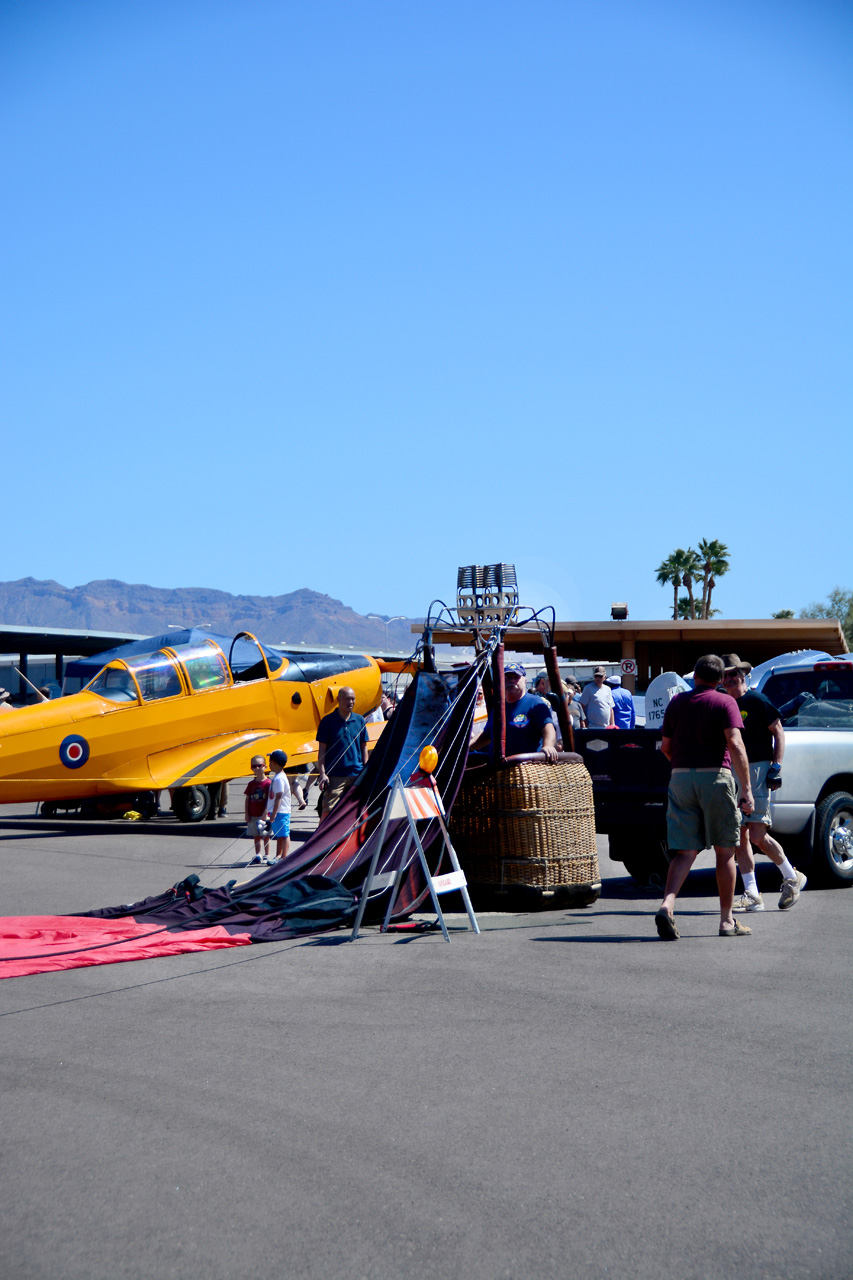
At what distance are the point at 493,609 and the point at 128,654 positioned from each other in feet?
17.3

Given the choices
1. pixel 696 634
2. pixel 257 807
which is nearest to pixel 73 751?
pixel 257 807

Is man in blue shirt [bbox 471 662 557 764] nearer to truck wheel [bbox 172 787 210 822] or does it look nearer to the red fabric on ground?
the red fabric on ground

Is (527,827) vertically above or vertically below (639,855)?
above

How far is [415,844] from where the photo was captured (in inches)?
311

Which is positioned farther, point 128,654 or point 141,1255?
point 128,654

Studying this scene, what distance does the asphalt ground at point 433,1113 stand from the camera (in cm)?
315

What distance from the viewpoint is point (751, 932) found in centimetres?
769

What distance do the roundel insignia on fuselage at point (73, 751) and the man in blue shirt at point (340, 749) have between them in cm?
405

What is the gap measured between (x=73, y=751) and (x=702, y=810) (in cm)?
910

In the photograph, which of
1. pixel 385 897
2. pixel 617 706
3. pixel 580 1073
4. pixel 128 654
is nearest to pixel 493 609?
pixel 617 706

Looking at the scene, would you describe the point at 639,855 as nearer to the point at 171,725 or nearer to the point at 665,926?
the point at 665,926

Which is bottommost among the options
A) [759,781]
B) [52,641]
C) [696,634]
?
[759,781]

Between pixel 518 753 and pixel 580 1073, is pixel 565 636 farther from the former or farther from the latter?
pixel 580 1073

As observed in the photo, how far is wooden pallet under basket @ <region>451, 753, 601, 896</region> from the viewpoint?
27.0ft
